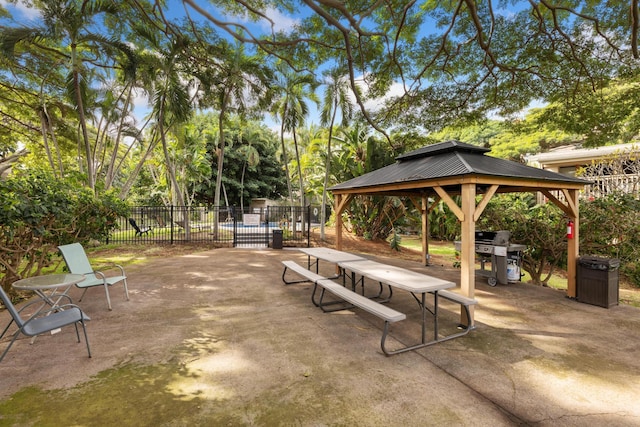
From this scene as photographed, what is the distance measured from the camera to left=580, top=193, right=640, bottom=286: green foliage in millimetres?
6905

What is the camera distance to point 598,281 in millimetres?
5430

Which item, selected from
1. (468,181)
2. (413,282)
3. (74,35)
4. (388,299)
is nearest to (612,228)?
(468,181)

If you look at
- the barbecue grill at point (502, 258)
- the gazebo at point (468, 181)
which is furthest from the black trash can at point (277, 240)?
the barbecue grill at point (502, 258)

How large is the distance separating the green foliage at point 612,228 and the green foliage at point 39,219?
38.1 ft

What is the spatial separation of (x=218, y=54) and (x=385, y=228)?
11.1 m

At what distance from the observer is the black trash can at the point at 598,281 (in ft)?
17.4

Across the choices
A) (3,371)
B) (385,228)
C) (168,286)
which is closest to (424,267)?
(385,228)

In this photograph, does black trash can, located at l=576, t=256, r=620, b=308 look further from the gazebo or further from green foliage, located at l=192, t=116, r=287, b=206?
green foliage, located at l=192, t=116, r=287, b=206

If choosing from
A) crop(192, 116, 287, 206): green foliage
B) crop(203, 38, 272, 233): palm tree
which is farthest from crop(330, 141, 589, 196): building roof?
crop(192, 116, 287, 206): green foliage

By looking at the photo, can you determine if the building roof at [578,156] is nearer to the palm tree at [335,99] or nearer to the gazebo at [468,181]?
the gazebo at [468,181]

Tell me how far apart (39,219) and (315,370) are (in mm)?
5191

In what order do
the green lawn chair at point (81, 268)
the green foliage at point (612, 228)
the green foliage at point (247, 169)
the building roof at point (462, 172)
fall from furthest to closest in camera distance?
the green foliage at point (247, 169), the green foliage at point (612, 228), the green lawn chair at point (81, 268), the building roof at point (462, 172)

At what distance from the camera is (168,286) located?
6.58 metres

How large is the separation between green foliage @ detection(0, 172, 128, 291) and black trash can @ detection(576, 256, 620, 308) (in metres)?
9.95
